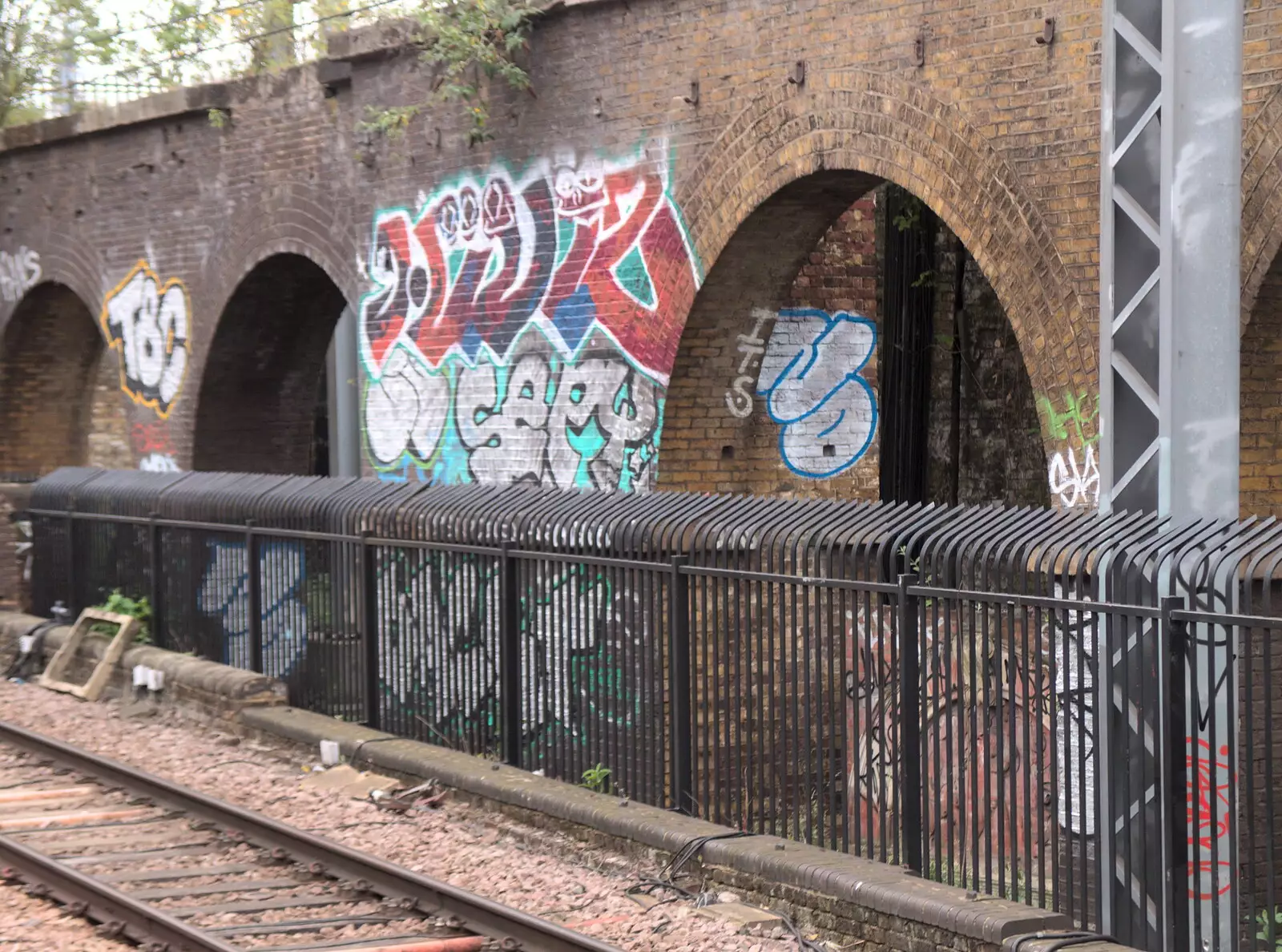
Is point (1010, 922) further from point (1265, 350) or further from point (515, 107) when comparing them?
point (515, 107)

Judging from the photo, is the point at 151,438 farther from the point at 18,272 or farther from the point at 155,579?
the point at 155,579

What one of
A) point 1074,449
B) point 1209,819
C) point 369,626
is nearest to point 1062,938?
point 1209,819

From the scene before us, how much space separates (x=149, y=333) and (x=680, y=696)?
36.4ft

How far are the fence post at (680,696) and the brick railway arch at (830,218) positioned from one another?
7.60ft

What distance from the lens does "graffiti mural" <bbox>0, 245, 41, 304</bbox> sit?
19688mm

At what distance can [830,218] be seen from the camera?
11.2 meters

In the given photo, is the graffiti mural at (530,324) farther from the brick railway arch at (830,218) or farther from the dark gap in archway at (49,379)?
the dark gap in archway at (49,379)

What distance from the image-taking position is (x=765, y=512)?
26.5 ft

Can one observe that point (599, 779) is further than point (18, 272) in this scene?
No

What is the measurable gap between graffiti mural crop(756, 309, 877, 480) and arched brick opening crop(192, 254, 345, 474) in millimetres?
6010

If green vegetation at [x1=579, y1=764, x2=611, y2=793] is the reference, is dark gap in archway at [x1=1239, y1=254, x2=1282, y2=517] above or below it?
above

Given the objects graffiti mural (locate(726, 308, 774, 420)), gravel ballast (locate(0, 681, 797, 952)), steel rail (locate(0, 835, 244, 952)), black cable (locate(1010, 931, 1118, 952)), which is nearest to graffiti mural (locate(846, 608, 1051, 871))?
black cable (locate(1010, 931, 1118, 952))

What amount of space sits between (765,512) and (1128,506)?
6.31ft

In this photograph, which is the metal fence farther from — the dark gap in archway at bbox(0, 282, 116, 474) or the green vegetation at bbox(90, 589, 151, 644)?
the dark gap in archway at bbox(0, 282, 116, 474)
